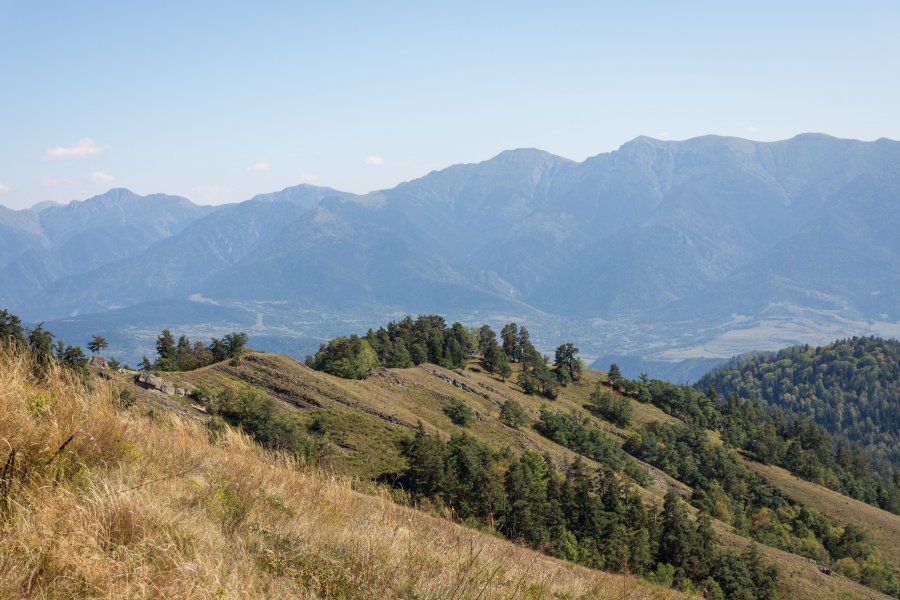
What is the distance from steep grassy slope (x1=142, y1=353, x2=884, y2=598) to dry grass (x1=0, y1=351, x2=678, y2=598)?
3230 centimetres

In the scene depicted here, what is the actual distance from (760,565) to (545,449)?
1089 inches

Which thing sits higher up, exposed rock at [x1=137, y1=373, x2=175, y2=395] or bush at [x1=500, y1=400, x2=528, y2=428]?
exposed rock at [x1=137, y1=373, x2=175, y2=395]

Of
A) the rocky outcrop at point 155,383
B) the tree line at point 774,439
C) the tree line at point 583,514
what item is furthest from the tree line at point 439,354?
the tree line at point 583,514

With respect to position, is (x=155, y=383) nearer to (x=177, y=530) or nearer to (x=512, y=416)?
(x=512, y=416)

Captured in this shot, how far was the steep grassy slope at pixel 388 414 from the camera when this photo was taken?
53.3m

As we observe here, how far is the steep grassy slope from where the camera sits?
175 feet

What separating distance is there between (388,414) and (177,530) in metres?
59.0

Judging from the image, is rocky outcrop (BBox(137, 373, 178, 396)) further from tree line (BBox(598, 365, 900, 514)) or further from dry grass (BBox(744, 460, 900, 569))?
tree line (BBox(598, 365, 900, 514))

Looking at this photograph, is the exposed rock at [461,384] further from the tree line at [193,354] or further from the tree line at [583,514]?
the tree line at [583,514]

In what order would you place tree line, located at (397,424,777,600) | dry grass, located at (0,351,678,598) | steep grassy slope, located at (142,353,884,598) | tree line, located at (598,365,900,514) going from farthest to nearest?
1. tree line, located at (598,365,900,514)
2. steep grassy slope, located at (142,353,884,598)
3. tree line, located at (397,424,777,600)
4. dry grass, located at (0,351,678,598)

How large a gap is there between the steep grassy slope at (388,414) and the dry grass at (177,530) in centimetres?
3230

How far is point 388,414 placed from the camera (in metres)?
64.3

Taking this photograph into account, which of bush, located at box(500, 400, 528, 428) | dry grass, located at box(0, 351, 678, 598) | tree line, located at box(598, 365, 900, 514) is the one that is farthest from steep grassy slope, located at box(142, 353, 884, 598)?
tree line, located at box(598, 365, 900, 514)

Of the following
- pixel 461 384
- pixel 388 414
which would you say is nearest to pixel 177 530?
pixel 388 414
